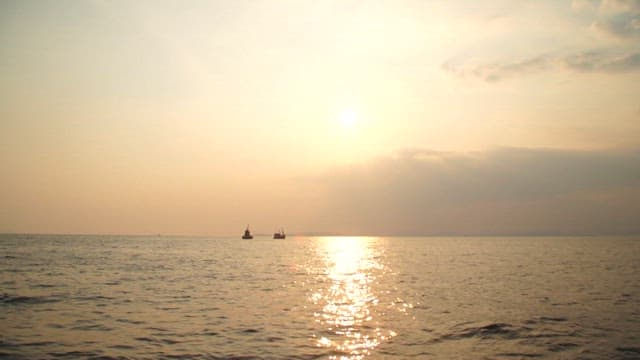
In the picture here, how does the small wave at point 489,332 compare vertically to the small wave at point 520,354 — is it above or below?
below

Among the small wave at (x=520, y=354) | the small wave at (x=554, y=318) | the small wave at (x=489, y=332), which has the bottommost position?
the small wave at (x=554, y=318)

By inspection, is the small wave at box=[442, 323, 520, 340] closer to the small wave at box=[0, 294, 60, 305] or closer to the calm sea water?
the calm sea water

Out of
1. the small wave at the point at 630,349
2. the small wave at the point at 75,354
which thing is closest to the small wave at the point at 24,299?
the small wave at the point at 75,354

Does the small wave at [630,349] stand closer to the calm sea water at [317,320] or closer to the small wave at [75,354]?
the calm sea water at [317,320]

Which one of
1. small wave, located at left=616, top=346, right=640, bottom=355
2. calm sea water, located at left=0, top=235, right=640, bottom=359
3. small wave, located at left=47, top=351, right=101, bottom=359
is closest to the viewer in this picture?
small wave, located at left=47, top=351, right=101, bottom=359

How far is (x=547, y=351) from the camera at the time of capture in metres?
21.3

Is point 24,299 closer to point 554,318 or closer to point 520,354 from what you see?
point 520,354

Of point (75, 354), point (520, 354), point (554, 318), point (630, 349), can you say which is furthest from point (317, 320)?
point (630, 349)

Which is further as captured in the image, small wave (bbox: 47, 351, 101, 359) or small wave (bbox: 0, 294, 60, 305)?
small wave (bbox: 0, 294, 60, 305)

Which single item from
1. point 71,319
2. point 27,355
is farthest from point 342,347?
point 71,319

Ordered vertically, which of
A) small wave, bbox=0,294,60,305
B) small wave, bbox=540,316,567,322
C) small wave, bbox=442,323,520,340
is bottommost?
small wave, bbox=0,294,60,305

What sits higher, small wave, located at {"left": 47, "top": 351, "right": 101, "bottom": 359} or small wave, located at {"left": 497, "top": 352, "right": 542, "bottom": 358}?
small wave, located at {"left": 47, "top": 351, "right": 101, "bottom": 359}

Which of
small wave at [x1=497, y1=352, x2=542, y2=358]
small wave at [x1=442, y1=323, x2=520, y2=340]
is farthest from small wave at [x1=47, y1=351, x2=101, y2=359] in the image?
small wave at [x1=497, y1=352, x2=542, y2=358]

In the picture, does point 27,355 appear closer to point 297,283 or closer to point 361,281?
point 297,283
